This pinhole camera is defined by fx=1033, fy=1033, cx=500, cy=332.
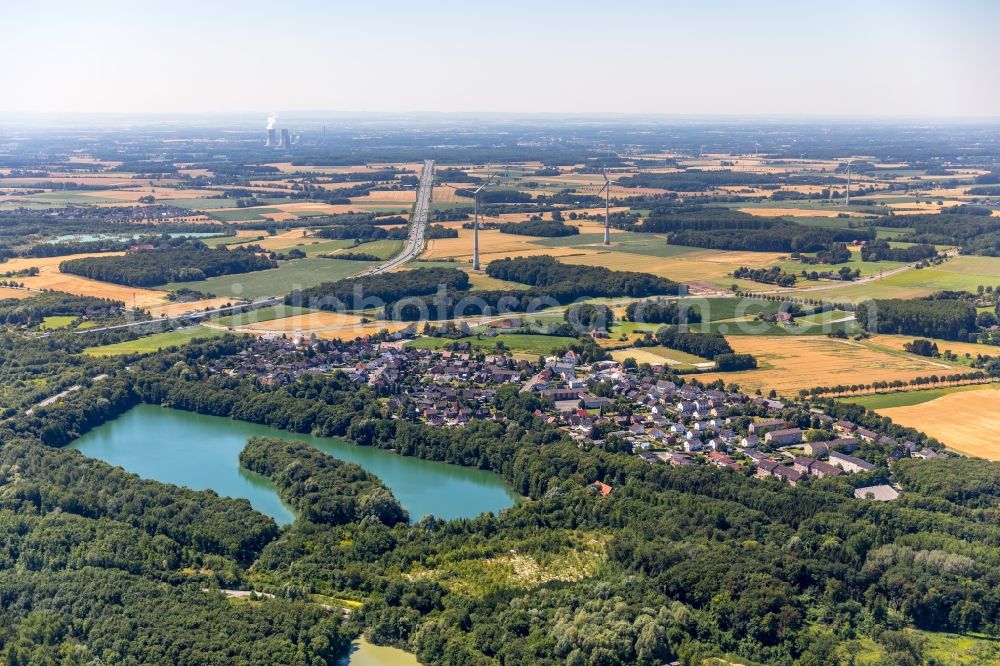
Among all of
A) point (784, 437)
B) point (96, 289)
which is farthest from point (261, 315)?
point (784, 437)

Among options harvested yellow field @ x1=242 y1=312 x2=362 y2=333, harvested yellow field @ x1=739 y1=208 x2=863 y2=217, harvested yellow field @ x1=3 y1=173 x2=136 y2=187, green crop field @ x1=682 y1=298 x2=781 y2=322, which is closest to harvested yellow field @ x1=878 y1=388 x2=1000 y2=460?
green crop field @ x1=682 y1=298 x2=781 y2=322

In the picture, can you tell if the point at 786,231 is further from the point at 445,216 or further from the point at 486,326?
the point at 486,326

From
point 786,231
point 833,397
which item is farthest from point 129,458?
point 786,231

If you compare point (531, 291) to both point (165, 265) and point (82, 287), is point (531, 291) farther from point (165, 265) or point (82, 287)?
point (82, 287)

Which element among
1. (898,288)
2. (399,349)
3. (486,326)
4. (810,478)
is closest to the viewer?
(810,478)

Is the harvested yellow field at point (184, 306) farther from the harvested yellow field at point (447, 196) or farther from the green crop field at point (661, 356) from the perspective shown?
the harvested yellow field at point (447, 196)

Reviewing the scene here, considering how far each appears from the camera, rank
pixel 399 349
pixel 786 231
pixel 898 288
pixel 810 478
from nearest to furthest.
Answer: pixel 810 478
pixel 399 349
pixel 898 288
pixel 786 231
